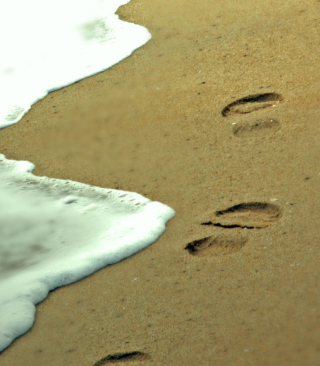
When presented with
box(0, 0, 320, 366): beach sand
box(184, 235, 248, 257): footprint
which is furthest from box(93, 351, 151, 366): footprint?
box(184, 235, 248, 257): footprint

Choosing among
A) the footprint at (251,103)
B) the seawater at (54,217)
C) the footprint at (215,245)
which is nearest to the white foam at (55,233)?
the seawater at (54,217)

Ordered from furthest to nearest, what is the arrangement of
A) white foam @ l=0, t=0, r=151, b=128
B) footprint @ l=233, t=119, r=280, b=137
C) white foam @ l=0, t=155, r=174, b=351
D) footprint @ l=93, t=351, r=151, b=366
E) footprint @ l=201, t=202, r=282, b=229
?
white foam @ l=0, t=0, r=151, b=128, footprint @ l=233, t=119, r=280, b=137, footprint @ l=201, t=202, r=282, b=229, white foam @ l=0, t=155, r=174, b=351, footprint @ l=93, t=351, r=151, b=366

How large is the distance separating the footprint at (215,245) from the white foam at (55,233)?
242mm

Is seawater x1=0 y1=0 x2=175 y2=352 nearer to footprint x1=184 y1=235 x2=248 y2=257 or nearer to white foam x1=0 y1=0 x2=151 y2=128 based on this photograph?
white foam x1=0 y1=0 x2=151 y2=128

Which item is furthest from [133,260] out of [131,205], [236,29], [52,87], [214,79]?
[236,29]

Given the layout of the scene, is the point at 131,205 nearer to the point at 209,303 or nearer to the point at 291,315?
the point at 209,303

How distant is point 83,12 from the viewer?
6.71 metres

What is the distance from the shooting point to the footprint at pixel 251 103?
4047 millimetres

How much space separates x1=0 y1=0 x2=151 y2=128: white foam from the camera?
5.14 meters

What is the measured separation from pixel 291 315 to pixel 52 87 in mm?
3217

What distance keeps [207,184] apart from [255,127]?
626mm

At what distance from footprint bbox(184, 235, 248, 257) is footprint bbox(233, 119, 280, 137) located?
39.7 inches

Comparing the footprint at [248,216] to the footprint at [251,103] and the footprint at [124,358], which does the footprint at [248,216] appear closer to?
the footprint at [124,358]

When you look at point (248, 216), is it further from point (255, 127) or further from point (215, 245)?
point (255, 127)
